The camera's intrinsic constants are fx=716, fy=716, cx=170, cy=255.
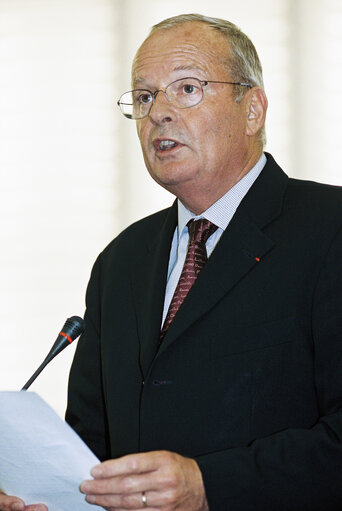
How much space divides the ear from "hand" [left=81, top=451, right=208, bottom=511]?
0.95 metres

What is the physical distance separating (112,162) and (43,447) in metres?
2.24

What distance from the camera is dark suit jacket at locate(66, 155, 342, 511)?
143 centimetres

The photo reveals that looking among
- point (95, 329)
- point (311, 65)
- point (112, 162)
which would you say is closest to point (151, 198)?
point (112, 162)

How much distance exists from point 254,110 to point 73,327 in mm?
815

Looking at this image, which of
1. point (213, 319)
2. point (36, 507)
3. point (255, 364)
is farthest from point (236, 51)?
point (36, 507)

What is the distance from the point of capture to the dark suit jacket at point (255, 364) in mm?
1432

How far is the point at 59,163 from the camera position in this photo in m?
3.41

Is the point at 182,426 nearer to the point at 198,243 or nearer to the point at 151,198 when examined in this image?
the point at 198,243

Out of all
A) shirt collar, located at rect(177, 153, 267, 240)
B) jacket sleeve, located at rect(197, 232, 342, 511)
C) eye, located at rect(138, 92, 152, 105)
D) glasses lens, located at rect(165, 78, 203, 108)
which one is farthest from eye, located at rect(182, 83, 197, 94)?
jacket sleeve, located at rect(197, 232, 342, 511)

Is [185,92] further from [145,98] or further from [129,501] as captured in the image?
[129,501]

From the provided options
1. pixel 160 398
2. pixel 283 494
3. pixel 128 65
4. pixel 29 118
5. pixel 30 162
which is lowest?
pixel 283 494

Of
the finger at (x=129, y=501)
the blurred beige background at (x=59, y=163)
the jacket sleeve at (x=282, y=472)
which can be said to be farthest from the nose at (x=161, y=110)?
the blurred beige background at (x=59, y=163)

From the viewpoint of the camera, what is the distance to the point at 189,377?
5.28ft

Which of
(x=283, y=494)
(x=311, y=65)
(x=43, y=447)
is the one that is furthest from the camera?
(x=311, y=65)
